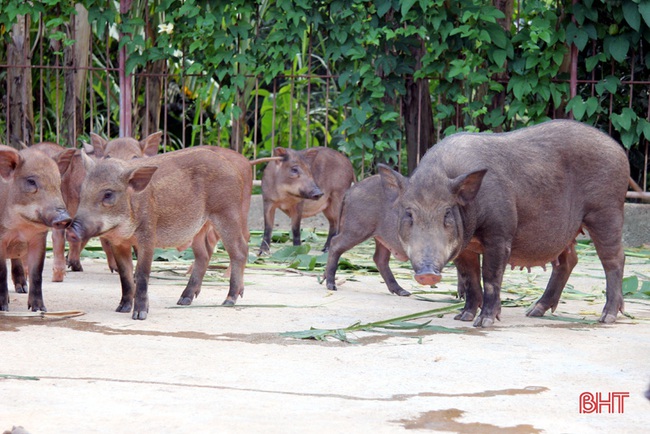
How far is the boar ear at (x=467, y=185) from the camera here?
20.7 ft

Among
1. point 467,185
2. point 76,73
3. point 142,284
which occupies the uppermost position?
point 76,73

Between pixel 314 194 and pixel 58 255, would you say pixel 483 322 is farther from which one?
pixel 314 194

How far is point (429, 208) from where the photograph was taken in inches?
249

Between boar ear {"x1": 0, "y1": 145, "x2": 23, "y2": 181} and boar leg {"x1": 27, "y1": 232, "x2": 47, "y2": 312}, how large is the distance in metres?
0.44

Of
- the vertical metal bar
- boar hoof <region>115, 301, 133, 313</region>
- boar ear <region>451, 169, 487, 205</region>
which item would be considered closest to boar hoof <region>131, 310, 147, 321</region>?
boar hoof <region>115, 301, 133, 313</region>

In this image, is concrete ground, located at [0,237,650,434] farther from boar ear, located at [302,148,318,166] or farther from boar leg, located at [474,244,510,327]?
boar ear, located at [302,148,318,166]

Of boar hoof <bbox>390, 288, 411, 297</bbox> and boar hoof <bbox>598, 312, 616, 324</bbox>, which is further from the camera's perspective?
boar hoof <bbox>390, 288, 411, 297</bbox>

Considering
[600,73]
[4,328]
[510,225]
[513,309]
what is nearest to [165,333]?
[4,328]

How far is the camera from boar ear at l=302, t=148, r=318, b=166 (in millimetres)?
12258

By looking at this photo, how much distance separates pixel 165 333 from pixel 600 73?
8.87 m

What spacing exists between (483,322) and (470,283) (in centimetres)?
43

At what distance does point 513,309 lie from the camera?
7.45 metres

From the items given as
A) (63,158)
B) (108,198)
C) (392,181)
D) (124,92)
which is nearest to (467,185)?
(392,181)

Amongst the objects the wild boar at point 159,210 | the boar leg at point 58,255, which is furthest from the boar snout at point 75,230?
the boar leg at point 58,255
